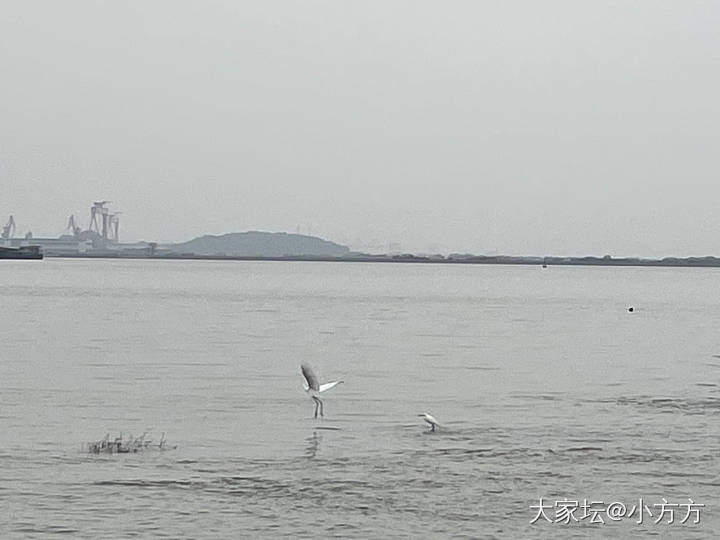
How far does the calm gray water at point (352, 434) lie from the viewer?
59.0 ft

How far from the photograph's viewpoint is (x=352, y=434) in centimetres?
2600

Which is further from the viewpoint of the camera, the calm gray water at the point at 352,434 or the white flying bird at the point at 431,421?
the white flying bird at the point at 431,421

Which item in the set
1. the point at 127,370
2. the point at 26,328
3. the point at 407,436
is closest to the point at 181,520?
the point at 407,436

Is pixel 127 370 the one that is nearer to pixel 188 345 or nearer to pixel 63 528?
pixel 188 345

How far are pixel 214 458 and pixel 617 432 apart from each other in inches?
308

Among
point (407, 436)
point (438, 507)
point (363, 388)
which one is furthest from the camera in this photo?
point (363, 388)

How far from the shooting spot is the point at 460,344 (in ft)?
183

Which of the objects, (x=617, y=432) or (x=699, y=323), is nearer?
(x=617, y=432)

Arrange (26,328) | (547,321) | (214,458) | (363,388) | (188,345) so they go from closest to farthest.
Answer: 1. (214,458)
2. (363,388)
3. (188,345)
4. (26,328)
5. (547,321)

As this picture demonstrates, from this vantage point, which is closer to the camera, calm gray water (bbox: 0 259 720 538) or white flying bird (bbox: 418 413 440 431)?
calm gray water (bbox: 0 259 720 538)

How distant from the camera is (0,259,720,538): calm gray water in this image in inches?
708

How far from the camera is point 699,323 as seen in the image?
3184 inches

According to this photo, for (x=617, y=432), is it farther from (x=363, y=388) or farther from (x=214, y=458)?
(x=363, y=388)

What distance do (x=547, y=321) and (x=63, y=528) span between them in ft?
208
